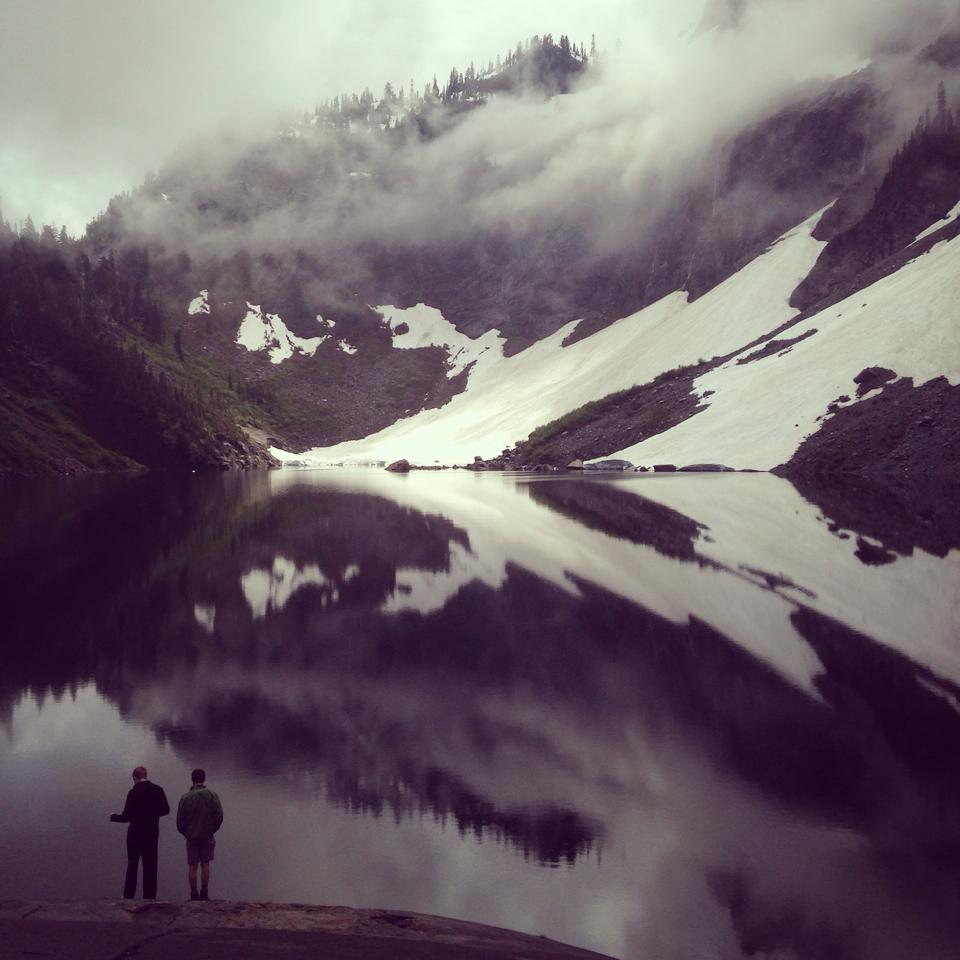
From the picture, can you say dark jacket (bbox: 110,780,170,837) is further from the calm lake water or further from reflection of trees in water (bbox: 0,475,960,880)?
reflection of trees in water (bbox: 0,475,960,880)

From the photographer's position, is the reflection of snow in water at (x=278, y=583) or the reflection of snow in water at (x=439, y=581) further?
the reflection of snow in water at (x=439, y=581)

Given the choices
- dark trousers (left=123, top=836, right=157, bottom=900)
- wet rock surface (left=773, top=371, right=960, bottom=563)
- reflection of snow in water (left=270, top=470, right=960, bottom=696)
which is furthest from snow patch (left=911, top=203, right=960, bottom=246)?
dark trousers (left=123, top=836, right=157, bottom=900)

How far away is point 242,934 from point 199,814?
2.05m

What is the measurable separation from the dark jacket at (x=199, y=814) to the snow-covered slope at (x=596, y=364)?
12726cm

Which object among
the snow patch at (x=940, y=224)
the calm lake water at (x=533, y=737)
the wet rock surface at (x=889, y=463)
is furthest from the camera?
the snow patch at (x=940, y=224)

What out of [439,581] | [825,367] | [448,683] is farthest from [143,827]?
[825,367]

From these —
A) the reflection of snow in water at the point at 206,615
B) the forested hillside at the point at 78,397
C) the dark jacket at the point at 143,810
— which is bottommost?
the dark jacket at the point at 143,810

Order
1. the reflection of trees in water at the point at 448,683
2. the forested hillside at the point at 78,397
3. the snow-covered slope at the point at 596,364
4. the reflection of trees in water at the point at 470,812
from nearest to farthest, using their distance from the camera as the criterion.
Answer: the reflection of trees in water at the point at 470,812 < the reflection of trees in water at the point at 448,683 < the forested hillside at the point at 78,397 < the snow-covered slope at the point at 596,364

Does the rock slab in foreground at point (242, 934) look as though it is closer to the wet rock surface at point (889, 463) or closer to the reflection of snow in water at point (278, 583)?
the reflection of snow in water at point (278, 583)

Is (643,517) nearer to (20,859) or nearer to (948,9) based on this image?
(20,859)

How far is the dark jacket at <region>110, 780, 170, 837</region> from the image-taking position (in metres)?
8.93

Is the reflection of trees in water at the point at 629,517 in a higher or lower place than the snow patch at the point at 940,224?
lower

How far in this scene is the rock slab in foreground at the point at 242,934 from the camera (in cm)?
671

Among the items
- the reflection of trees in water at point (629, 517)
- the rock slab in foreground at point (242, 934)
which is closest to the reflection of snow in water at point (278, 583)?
the reflection of trees in water at point (629, 517)
